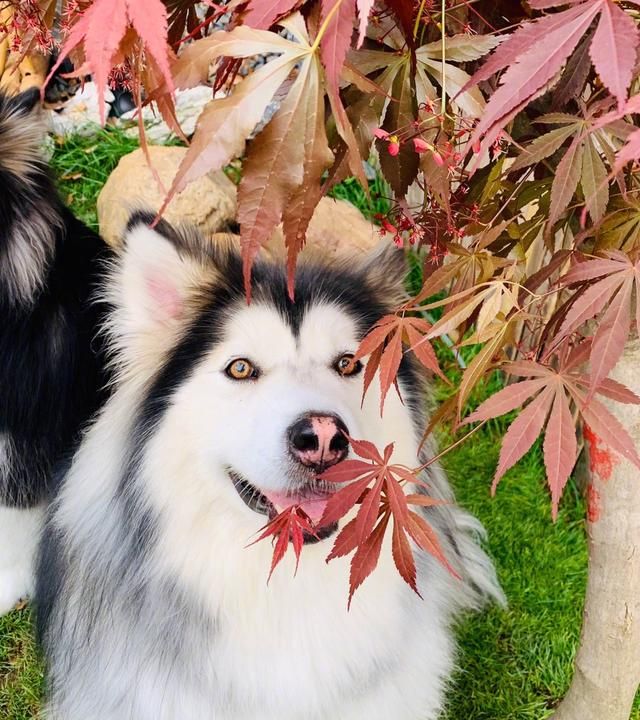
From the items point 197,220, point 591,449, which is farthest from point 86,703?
point 197,220

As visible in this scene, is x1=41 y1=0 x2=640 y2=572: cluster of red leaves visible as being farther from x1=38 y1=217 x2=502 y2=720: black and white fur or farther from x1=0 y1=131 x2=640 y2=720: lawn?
x1=0 y1=131 x2=640 y2=720: lawn

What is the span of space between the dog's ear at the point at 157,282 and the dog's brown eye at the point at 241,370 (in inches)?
6.9

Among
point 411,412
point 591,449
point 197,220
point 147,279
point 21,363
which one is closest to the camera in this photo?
point 591,449

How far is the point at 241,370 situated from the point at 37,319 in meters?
0.87

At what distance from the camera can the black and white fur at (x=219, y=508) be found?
4.75 ft

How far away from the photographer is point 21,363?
2.06m

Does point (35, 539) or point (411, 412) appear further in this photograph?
point (35, 539)

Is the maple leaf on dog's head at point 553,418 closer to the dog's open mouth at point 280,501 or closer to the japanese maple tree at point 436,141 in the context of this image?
the japanese maple tree at point 436,141

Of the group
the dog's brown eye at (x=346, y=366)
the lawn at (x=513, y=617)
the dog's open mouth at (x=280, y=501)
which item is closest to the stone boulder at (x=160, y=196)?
the lawn at (x=513, y=617)

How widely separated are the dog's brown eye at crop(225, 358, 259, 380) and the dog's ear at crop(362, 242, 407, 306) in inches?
16.4

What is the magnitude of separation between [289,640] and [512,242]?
929 millimetres

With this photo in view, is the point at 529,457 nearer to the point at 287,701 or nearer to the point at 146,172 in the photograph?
the point at 287,701

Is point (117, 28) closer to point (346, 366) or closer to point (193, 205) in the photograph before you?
point (346, 366)

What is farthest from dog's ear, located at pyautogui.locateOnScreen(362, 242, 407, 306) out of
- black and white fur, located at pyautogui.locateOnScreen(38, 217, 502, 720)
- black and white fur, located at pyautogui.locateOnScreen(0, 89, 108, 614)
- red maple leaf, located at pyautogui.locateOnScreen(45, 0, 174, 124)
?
red maple leaf, located at pyautogui.locateOnScreen(45, 0, 174, 124)
